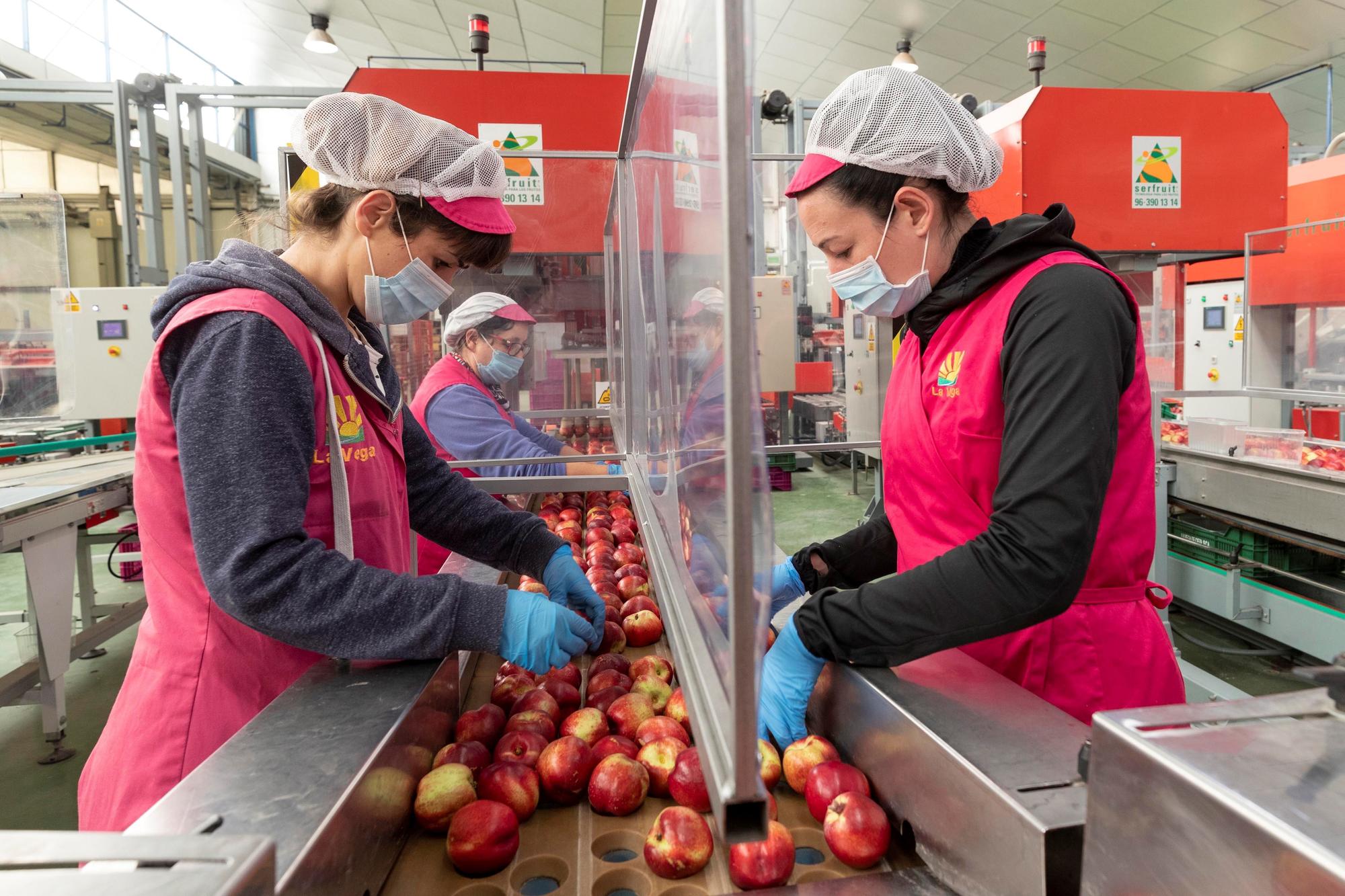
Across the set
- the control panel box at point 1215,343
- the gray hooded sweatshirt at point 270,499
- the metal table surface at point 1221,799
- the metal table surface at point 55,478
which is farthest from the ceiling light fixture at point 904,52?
the metal table surface at point 1221,799

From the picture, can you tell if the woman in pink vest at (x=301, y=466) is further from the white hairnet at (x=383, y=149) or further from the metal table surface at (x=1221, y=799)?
the metal table surface at (x=1221, y=799)

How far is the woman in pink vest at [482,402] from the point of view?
2.87 m

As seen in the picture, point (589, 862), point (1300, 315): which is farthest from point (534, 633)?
point (1300, 315)

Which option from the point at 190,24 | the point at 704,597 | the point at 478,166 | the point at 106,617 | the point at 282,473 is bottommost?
the point at 106,617

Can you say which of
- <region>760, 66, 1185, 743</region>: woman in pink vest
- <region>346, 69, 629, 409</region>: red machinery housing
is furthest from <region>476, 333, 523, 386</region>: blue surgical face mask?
<region>760, 66, 1185, 743</region>: woman in pink vest

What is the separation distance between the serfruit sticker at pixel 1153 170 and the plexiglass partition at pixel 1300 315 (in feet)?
4.67

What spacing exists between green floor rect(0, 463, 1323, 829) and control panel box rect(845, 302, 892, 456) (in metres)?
1.43

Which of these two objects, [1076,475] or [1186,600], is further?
[1186,600]

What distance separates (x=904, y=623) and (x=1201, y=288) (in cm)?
868

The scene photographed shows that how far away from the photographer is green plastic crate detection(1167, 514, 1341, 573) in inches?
162

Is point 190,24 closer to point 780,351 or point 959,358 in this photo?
point 780,351

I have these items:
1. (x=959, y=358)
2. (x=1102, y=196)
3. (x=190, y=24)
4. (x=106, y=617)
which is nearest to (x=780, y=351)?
(x=1102, y=196)

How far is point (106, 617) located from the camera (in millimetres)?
4426

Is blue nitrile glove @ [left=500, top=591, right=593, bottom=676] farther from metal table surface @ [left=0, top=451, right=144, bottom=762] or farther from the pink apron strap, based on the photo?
metal table surface @ [left=0, top=451, right=144, bottom=762]
